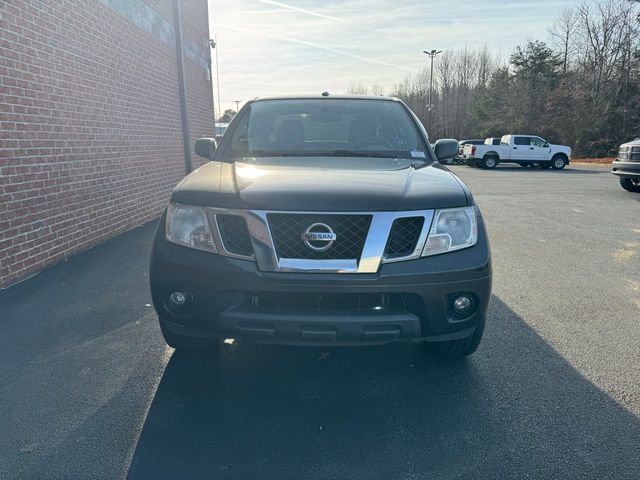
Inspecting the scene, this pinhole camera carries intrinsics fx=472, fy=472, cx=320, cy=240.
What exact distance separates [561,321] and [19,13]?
18.9ft

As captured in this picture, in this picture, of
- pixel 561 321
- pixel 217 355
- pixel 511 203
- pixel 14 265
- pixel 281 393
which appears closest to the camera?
pixel 281 393

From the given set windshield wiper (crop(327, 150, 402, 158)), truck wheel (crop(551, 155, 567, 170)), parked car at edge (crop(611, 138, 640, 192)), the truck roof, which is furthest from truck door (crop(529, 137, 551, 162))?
windshield wiper (crop(327, 150, 402, 158))

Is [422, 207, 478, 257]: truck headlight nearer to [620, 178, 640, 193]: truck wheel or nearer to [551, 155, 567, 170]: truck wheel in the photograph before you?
[620, 178, 640, 193]: truck wheel

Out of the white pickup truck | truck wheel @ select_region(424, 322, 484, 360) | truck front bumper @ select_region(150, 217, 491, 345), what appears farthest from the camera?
the white pickup truck

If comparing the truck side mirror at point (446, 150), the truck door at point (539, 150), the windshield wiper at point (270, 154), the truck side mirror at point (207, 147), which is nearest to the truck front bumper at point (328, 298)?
the windshield wiper at point (270, 154)

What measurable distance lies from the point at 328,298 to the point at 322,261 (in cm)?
19

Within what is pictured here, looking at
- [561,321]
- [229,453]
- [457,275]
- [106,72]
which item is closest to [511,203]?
[561,321]

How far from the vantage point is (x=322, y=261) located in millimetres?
2301

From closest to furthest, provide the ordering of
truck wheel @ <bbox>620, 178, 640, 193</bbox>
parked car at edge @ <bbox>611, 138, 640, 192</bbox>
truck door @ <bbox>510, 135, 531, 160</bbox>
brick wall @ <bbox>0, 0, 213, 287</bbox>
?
1. brick wall @ <bbox>0, 0, 213, 287</bbox>
2. parked car at edge @ <bbox>611, 138, 640, 192</bbox>
3. truck wheel @ <bbox>620, 178, 640, 193</bbox>
4. truck door @ <bbox>510, 135, 531, 160</bbox>

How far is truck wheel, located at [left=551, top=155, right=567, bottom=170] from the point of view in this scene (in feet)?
80.2

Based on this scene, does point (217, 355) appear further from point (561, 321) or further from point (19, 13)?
point (19, 13)

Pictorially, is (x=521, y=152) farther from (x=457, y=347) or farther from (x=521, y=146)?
(x=457, y=347)

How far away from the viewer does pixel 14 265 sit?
14.9ft

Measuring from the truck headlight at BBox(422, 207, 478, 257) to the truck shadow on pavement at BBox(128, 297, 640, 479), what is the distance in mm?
867
